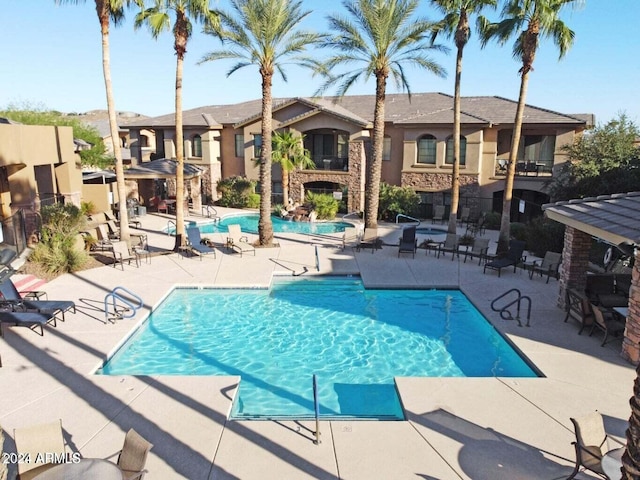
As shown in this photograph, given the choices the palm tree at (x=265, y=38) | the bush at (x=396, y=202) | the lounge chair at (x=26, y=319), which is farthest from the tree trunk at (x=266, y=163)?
the lounge chair at (x=26, y=319)

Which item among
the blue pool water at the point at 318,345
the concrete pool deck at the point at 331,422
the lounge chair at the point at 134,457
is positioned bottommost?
the blue pool water at the point at 318,345

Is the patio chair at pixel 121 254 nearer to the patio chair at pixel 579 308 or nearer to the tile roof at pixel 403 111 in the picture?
the tile roof at pixel 403 111

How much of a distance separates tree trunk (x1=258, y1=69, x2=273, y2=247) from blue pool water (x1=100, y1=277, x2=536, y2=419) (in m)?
5.49

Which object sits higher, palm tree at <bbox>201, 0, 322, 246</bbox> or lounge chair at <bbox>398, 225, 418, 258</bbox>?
palm tree at <bbox>201, 0, 322, 246</bbox>

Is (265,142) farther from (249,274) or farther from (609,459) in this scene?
(609,459)

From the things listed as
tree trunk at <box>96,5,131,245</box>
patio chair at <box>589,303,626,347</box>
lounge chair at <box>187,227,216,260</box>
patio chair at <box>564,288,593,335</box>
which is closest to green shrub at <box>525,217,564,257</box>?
patio chair at <box>564,288,593,335</box>

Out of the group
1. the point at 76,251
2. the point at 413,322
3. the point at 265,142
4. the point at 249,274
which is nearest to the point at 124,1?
the point at 265,142

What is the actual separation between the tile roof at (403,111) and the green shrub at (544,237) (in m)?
8.84

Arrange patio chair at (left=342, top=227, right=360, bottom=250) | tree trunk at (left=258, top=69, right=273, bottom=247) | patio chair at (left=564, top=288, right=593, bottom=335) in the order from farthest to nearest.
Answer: patio chair at (left=342, top=227, right=360, bottom=250) < tree trunk at (left=258, top=69, right=273, bottom=247) < patio chair at (left=564, top=288, right=593, bottom=335)

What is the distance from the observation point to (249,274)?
56.2ft

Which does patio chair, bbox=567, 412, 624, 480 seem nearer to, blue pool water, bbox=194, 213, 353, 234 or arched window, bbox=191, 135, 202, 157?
blue pool water, bbox=194, 213, 353, 234

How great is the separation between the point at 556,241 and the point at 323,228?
1193 centimetres

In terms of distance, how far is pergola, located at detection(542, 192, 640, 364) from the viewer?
32.5 ft

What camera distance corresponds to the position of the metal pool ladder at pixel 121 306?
41.4ft
